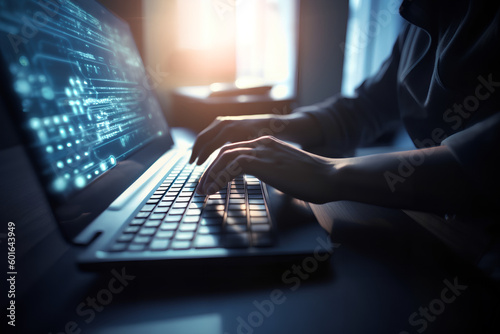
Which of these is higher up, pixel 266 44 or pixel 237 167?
pixel 266 44

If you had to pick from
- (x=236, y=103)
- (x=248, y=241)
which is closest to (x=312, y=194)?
(x=248, y=241)

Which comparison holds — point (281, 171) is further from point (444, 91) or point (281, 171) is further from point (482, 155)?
point (444, 91)

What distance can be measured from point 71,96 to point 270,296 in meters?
0.36

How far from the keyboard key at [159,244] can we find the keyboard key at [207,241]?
0.03 metres

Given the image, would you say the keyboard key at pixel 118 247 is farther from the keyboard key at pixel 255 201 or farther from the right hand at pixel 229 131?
the right hand at pixel 229 131

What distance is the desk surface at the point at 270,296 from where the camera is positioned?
225 mm

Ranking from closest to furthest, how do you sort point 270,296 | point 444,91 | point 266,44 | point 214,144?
point 270,296 → point 444,91 → point 214,144 → point 266,44

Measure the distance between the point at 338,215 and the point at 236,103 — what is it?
0.80 m

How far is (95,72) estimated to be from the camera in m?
0.45

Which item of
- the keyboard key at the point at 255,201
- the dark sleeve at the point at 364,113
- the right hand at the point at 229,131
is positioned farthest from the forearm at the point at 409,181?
the dark sleeve at the point at 364,113

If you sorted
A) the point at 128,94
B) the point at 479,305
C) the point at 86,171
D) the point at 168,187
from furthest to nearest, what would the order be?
the point at 128,94 < the point at 168,187 < the point at 86,171 < the point at 479,305

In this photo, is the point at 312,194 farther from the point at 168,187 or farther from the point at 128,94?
the point at 128,94

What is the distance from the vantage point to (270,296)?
0.25 meters

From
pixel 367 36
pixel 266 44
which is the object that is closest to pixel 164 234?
pixel 367 36
